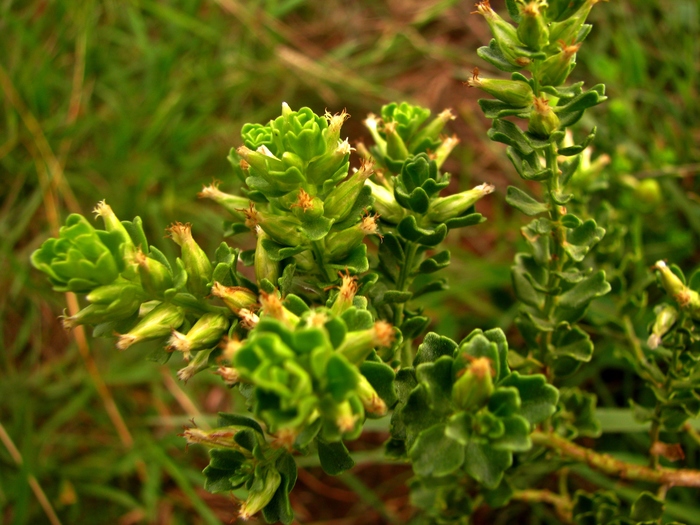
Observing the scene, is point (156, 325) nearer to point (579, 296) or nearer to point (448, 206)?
point (448, 206)

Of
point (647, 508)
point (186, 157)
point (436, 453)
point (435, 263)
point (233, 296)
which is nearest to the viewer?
point (436, 453)

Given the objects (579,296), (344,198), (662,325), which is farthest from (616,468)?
(344,198)

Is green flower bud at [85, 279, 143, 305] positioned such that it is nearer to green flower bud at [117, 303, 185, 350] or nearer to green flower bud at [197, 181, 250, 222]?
green flower bud at [117, 303, 185, 350]

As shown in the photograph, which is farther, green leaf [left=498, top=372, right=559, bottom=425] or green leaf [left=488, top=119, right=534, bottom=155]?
green leaf [left=488, top=119, right=534, bottom=155]

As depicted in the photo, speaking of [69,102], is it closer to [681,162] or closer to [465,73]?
[465,73]

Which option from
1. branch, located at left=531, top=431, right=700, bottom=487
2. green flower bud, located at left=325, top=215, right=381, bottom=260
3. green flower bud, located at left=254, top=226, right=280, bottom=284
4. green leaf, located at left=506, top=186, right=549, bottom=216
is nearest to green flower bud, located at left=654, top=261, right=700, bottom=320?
green leaf, located at left=506, top=186, right=549, bottom=216

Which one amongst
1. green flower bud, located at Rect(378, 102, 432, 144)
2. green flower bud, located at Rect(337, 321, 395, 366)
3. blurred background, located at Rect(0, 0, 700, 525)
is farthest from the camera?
blurred background, located at Rect(0, 0, 700, 525)

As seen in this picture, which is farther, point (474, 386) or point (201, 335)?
point (201, 335)
